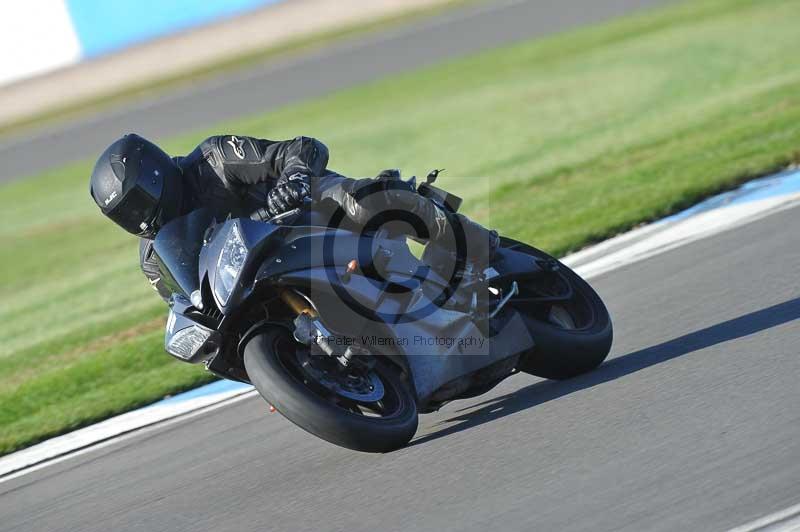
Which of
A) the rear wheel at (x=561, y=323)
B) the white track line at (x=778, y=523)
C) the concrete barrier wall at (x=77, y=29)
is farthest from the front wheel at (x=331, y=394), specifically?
the concrete barrier wall at (x=77, y=29)

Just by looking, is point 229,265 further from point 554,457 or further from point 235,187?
point 554,457

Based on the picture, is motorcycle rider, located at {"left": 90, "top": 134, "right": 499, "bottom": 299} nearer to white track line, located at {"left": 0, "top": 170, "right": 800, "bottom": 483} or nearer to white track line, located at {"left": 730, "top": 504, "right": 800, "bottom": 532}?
white track line, located at {"left": 0, "top": 170, "right": 800, "bottom": 483}

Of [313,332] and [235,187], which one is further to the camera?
[235,187]

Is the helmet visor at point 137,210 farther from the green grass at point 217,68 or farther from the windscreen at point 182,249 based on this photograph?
the green grass at point 217,68

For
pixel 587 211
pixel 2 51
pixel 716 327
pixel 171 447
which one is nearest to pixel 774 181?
pixel 587 211

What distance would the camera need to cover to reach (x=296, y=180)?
4.99 metres

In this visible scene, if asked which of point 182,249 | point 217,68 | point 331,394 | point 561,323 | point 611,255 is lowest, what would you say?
point 217,68

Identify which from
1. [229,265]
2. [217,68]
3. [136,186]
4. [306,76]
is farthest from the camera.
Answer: [217,68]

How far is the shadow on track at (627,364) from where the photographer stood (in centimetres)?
550

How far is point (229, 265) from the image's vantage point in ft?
15.4

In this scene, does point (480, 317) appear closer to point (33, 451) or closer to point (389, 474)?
point (389, 474)

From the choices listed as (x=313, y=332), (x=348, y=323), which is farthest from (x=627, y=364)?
(x=313, y=332)

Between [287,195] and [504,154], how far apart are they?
9.67 metres

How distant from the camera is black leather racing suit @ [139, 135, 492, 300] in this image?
5.28m
